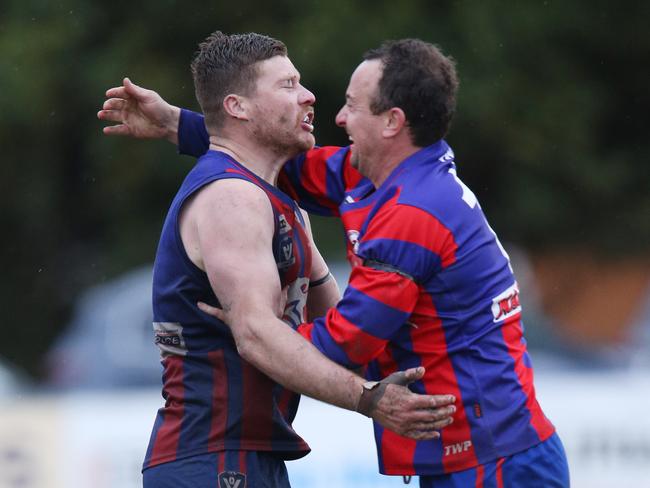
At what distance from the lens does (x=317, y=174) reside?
460 cm

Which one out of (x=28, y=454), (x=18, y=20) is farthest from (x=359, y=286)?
(x=18, y=20)

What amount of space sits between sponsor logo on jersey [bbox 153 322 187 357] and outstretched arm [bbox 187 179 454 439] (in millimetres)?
271

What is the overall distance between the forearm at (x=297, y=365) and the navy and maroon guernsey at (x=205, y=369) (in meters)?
0.26

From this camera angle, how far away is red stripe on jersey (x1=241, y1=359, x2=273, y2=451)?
4.12m

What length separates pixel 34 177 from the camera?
14.2 m

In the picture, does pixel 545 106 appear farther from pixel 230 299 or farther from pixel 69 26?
pixel 230 299

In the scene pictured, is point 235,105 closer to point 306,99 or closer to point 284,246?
point 306,99

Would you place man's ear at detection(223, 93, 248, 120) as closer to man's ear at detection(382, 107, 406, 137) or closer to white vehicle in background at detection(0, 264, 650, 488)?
man's ear at detection(382, 107, 406, 137)

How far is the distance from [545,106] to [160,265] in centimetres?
973

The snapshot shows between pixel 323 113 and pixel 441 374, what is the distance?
9.59 meters

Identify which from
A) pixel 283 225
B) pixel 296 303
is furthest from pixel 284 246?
pixel 296 303

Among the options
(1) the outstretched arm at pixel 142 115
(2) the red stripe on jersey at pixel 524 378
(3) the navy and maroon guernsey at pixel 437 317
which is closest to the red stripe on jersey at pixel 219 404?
(3) the navy and maroon guernsey at pixel 437 317

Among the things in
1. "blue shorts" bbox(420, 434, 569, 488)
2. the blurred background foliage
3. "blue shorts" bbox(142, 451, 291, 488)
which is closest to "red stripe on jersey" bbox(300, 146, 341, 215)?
"blue shorts" bbox(142, 451, 291, 488)

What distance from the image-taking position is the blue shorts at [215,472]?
407 cm
